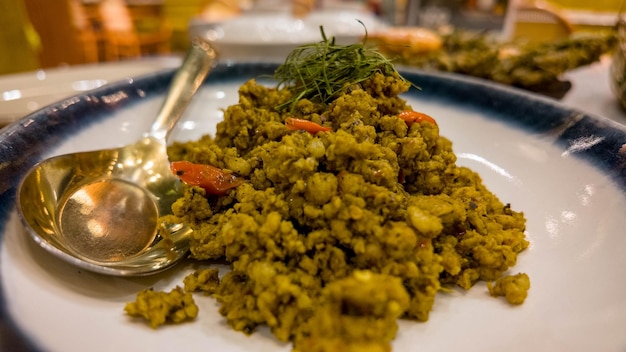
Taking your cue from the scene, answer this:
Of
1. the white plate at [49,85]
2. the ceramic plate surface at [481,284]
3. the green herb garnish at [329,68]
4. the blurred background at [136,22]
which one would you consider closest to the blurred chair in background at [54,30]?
the blurred background at [136,22]

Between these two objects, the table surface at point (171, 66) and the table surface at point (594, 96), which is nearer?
the table surface at point (171, 66)

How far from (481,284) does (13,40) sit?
5137 millimetres

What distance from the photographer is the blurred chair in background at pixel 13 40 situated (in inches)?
176

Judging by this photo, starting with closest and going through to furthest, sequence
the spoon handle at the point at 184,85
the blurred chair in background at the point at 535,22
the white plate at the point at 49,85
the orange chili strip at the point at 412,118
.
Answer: the orange chili strip at the point at 412,118
the spoon handle at the point at 184,85
the white plate at the point at 49,85
the blurred chair in background at the point at 535,22

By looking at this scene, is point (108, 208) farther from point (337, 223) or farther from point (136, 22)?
point (136, 22)

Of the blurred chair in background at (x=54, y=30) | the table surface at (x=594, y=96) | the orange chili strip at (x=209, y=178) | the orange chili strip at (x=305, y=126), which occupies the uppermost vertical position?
the orange chili strip at (x=305, y=126)

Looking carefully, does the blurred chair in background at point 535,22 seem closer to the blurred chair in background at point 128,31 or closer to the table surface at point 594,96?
the table surface at point 594,96

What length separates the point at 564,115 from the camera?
1.66m

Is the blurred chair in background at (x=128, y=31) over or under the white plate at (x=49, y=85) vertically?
under

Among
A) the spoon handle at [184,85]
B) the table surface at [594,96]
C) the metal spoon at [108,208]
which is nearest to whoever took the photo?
the metal spoon at [108,208]

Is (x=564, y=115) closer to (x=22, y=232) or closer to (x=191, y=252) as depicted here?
(x=191, y=252)

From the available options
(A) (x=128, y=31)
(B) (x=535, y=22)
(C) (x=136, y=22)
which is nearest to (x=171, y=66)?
(B) (x=535, y=22)

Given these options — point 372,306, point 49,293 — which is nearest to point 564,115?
point 372,306

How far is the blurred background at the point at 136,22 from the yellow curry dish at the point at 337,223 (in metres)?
3.05
